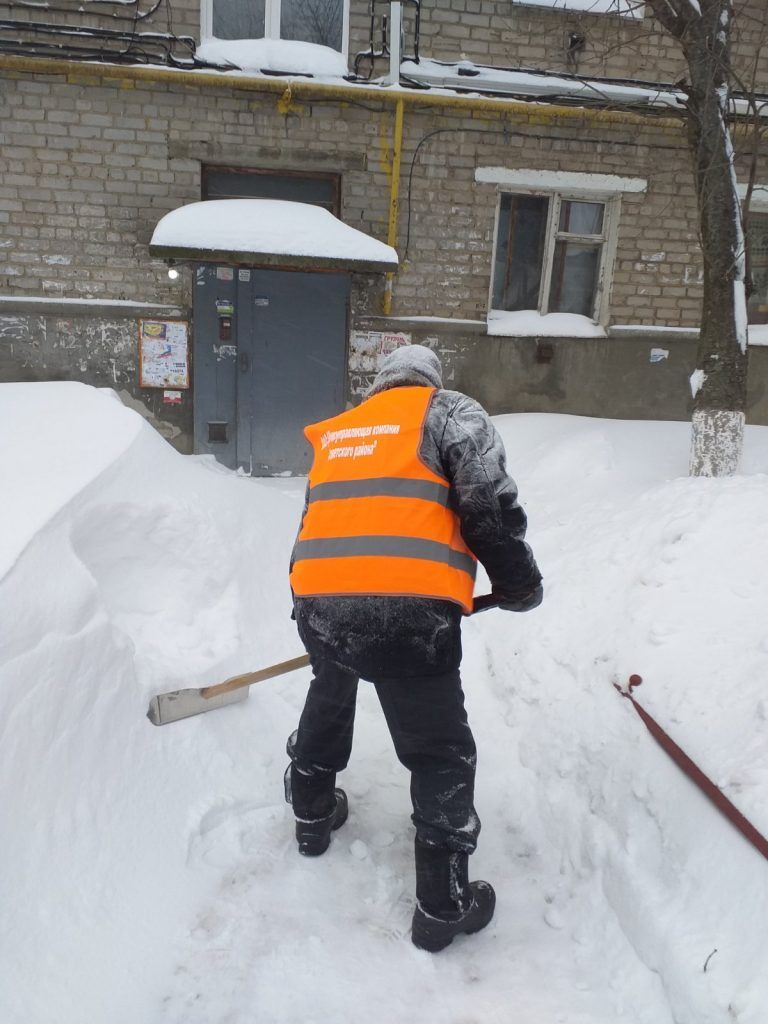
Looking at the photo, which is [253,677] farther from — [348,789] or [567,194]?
[567,194]

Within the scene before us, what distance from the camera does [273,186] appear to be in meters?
6.79

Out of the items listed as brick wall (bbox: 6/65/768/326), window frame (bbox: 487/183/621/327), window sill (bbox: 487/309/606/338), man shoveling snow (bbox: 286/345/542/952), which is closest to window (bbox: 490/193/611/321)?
window frame (bbox: 487/183/621/327)

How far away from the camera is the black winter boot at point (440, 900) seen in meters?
1.90

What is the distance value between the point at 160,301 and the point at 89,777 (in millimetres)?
5559

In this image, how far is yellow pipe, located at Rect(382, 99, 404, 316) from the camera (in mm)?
6523

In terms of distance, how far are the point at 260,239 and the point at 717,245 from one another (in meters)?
3.54

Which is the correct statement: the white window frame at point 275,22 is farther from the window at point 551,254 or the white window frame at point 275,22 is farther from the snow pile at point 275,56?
the window at point 551,254

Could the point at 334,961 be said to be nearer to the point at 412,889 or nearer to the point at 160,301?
the point at 412,889

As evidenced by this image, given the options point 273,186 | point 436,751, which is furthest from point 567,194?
point 436,751

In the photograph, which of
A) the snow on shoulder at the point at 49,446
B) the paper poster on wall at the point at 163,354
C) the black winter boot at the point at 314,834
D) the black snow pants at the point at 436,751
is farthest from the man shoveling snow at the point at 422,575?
the paper poster on wall at the point at 163,354

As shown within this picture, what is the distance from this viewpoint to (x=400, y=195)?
22.1ft

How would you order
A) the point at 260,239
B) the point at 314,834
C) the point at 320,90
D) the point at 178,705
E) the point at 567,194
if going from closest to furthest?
the point at 314,834, the point at 178,705, the point at 260,239, the point at 320,90, the point at 567,194

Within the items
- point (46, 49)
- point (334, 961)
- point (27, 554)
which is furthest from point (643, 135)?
point (334, 961)

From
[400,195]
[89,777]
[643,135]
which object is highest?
[643,135]
